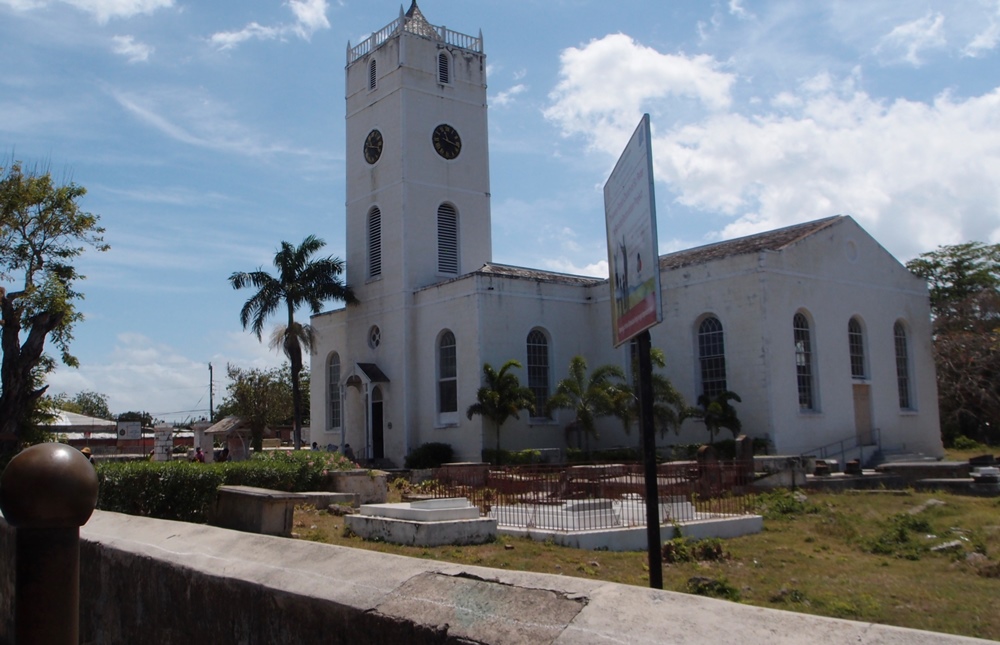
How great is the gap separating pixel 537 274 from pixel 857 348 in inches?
480

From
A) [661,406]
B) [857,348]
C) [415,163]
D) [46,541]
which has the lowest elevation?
[46,541]

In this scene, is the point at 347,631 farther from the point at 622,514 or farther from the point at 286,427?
the point at 286,427

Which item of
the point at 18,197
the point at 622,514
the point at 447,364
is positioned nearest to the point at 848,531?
the point at 622,514

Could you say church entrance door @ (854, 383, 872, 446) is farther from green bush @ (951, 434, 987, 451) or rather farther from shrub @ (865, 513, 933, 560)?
shrub @ (865, 513, 933, 560)

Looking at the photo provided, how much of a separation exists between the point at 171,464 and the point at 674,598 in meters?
13.3

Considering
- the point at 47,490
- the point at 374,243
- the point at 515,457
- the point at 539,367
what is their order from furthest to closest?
1. the point at 374,243
2. the point at 539,367
3. the point at 515,457
4. the point at 47,490

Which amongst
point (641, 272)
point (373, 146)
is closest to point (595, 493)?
point (641, 272)

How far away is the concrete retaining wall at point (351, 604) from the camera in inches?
110

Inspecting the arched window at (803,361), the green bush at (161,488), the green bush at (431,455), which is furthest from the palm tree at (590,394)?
the green bush at (161,488)

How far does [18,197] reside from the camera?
2477 cm

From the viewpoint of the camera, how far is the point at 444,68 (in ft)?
119

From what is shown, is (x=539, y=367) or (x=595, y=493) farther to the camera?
(x=539, y=367)

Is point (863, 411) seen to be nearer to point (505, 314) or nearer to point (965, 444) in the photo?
point (965, 444)

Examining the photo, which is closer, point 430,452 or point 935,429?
point 430,452
